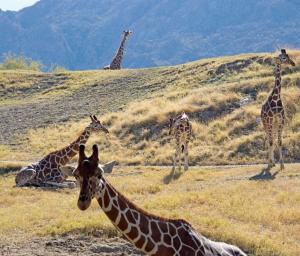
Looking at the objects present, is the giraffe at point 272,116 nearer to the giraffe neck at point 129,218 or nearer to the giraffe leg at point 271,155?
the giraffe leg at point 271,155

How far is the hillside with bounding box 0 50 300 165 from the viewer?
2989 cm

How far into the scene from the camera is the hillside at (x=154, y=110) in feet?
98.1

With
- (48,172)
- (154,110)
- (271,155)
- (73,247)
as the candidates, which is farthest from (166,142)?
(73,247)

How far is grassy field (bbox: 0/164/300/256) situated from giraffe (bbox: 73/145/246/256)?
441 centimetres

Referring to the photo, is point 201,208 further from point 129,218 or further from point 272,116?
point 129,218

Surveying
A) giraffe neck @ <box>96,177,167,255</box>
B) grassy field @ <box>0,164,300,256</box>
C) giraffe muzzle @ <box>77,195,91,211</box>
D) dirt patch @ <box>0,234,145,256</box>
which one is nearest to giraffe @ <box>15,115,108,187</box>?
grassy field @ <box>0,164,300,256</box>

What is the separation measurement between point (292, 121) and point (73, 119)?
1425 cm

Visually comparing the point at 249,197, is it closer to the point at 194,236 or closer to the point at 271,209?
the point at 271,209

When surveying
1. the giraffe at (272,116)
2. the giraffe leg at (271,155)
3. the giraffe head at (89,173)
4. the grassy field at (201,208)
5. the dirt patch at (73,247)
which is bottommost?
the dirt patch at (73,247)

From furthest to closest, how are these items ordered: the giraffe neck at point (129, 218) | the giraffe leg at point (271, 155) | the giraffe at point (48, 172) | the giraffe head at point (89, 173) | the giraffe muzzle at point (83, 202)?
the giraffe leg at point (271, 155)
the giraffe at point (48, 172)
the giraffe neck at point (129, 218)
the giraffe head at point (89, 173)
the giraffe muzzle at point (83, 202)

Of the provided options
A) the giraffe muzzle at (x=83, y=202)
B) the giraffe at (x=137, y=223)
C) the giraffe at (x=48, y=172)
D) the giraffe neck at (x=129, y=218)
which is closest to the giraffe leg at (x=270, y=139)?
the giraffe at (x=48, y=172)

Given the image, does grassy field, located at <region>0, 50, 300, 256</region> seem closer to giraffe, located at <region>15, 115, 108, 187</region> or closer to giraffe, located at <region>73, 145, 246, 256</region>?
giraffe, located at <region>15, 115, 108, 187</region>

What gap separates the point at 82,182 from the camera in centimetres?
914

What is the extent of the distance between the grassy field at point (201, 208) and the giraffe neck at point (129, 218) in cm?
500
